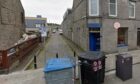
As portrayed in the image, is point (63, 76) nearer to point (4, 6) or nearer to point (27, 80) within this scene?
point (27, 80)

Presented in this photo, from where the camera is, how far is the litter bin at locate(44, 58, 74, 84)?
459 centimetres

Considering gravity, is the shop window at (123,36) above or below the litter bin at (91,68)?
above

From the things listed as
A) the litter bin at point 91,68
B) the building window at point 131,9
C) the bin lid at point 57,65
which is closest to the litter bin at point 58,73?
the bin lid at point 57,65

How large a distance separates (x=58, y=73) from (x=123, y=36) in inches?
458

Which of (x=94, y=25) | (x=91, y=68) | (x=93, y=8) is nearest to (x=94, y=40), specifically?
(x=94, y=25)

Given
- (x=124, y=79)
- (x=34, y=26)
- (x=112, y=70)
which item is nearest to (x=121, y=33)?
(x=112, y=70)

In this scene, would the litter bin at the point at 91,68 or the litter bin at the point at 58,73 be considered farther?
the litter bin at the point at 91,68

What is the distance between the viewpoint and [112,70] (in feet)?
25.1

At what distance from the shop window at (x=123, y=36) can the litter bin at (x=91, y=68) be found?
939 cm

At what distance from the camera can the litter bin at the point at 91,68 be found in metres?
5.29

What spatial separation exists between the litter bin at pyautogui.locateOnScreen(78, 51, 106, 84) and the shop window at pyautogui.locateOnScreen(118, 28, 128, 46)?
939 centimetres

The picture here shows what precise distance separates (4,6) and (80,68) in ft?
36.1

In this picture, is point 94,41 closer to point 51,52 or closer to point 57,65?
point 51,52

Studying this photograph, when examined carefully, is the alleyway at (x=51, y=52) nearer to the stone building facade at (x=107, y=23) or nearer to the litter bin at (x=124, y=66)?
the stone building facade at (x=107, y=23)
